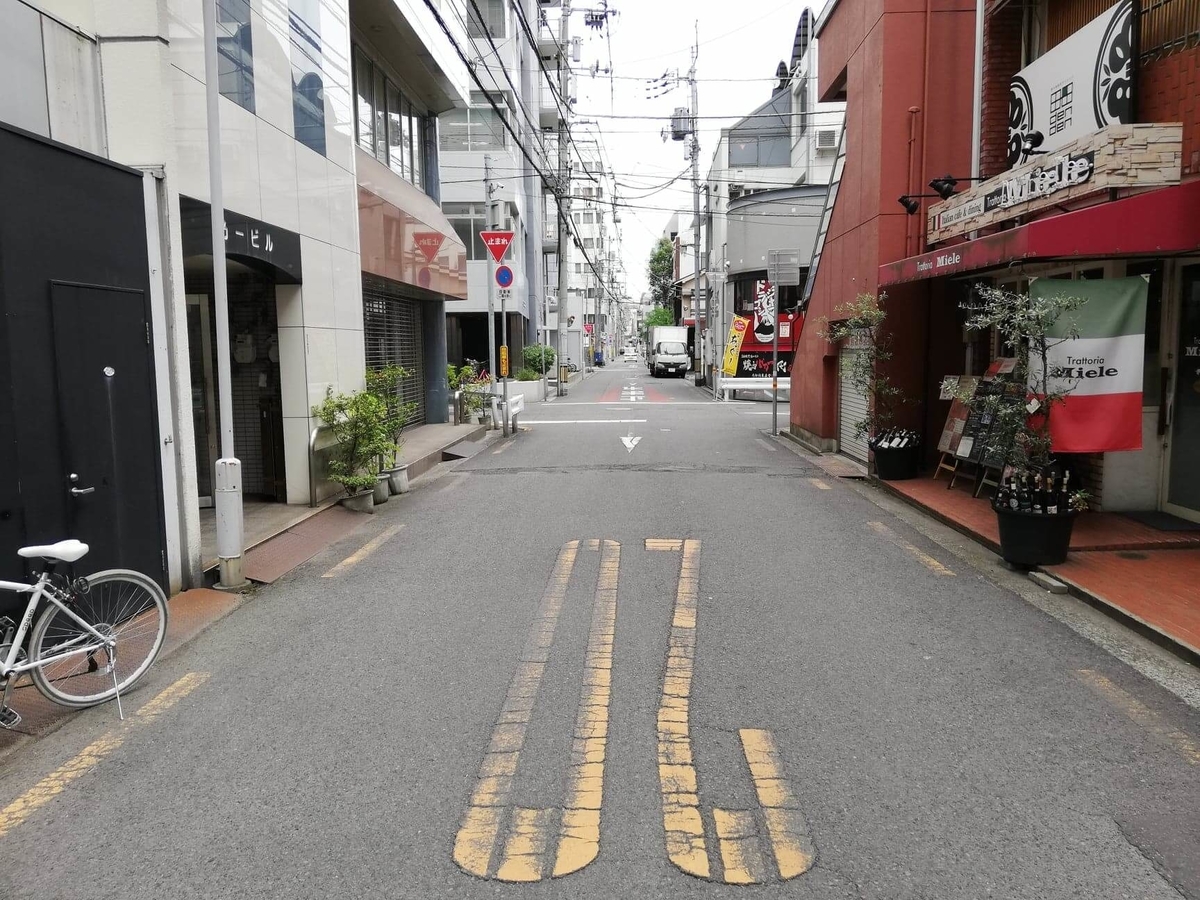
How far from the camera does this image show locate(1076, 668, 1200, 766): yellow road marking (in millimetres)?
4246

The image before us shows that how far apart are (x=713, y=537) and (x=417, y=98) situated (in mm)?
14018

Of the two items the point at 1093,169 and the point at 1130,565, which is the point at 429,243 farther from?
the point at 1130,565

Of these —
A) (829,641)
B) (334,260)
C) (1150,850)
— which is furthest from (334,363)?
(1150,850)

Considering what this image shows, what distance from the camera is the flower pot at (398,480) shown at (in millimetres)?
12094

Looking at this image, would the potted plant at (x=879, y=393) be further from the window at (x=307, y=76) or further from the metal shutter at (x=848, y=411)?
the window at (x=307, y=76)

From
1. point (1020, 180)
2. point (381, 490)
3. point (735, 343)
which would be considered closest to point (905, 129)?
point (1020, 180)

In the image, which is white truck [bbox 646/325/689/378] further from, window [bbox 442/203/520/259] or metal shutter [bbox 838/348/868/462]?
metal shutter [bbox 838/348/868/462]

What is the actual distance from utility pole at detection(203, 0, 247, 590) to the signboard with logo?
7701 millimetres

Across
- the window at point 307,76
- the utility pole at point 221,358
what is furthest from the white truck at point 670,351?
the utility pole at point 221,358

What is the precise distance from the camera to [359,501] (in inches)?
432

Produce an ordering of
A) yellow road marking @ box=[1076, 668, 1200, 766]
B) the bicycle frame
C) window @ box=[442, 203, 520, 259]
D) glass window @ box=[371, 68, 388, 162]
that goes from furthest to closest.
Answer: window @ box=[442, 203, 520, 259], glass window @ box=[371, 68, 388, 162], the bicycle frame, yellow road marking @ box=[1076, 668, 1200, 766]

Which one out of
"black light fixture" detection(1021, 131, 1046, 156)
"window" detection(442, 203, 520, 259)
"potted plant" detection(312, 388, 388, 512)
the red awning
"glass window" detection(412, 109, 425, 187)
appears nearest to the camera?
the red awning

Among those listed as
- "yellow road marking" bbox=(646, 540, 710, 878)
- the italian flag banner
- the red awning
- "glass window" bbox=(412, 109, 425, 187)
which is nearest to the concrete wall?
the italian flag banner

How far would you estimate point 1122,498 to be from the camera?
9219 mm
